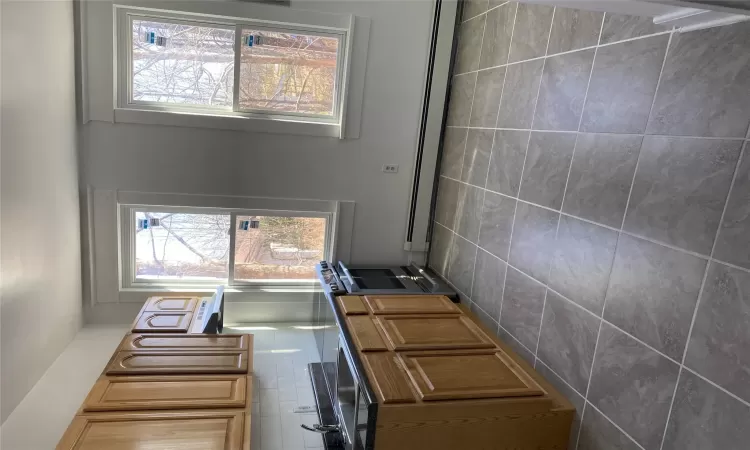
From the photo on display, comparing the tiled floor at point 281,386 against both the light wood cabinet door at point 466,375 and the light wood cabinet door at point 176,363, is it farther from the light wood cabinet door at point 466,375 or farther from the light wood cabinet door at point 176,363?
the light wood cabinet door at point 466,375

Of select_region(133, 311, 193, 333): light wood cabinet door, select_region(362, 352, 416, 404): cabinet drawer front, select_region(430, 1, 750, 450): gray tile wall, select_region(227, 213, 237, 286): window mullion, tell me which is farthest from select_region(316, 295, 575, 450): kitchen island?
select_region(227, 213, 237, 286): window mullion

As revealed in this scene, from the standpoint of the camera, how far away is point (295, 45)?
2.79 metres

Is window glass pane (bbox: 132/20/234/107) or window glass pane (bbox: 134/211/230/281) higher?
window glass pane (bbox: 132/20/234/107)

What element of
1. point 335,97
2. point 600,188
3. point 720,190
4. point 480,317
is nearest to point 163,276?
point 335,97

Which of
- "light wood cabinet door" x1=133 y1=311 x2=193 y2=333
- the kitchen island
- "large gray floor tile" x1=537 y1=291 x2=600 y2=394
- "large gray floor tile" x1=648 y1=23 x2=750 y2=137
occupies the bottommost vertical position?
"light wood cabinet door" x1=133 y1=311 x2=193 y2=333

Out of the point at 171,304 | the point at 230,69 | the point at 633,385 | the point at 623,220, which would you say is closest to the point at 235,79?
the point at 230,69

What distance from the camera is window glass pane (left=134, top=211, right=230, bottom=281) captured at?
9.45 feet

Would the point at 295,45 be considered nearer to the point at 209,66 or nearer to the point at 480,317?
the point at 209,66

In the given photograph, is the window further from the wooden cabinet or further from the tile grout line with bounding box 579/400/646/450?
the tile grout line with bounding box 579/400/646/450

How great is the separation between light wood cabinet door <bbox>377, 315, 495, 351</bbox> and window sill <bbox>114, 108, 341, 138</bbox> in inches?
49.4

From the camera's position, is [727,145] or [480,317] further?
[480,317]

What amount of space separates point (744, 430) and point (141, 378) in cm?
200

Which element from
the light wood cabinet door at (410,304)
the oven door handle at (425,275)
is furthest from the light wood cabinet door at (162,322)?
the oven door handle at (425,275)

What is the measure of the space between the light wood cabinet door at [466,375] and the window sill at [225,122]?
1.52m
